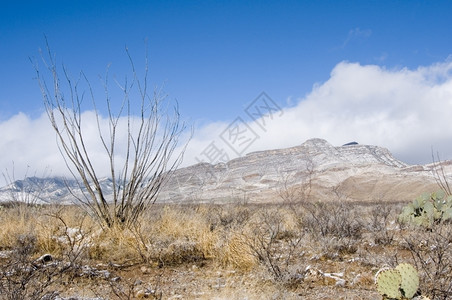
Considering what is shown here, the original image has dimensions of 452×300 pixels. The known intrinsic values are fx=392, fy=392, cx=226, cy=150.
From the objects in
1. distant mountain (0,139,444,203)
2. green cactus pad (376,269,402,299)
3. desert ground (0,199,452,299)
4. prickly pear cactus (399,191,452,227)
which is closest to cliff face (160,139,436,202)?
distant mountain (0,139,444,203)

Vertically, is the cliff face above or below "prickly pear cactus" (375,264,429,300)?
above

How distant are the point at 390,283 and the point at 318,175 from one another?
57.2 metres

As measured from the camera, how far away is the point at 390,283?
3414 mm

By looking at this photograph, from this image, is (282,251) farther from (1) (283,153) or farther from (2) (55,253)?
(1) (283,153)

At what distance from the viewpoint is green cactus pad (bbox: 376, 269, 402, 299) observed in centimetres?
338

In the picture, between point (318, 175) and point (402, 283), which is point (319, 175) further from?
point (402, 283)

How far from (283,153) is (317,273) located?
72.9 m

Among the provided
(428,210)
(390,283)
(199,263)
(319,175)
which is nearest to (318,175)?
(319,175)

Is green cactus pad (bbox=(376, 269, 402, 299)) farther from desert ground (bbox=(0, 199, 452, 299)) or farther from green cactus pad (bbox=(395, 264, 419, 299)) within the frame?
desert ground (bbox=(0, 199, 452, 299))

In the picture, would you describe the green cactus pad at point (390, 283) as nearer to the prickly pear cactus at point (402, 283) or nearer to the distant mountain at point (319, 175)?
the prickly pear cactus at point (402, 283)

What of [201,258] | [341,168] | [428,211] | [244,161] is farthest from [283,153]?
[201,258]

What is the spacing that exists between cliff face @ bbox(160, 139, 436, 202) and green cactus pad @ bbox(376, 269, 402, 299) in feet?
114

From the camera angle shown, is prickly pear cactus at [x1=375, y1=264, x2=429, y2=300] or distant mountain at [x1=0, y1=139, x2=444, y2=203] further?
distant mountain at [x1=0, y1=139, x2=444, y2=203]

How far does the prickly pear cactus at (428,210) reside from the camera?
9.65 meters
